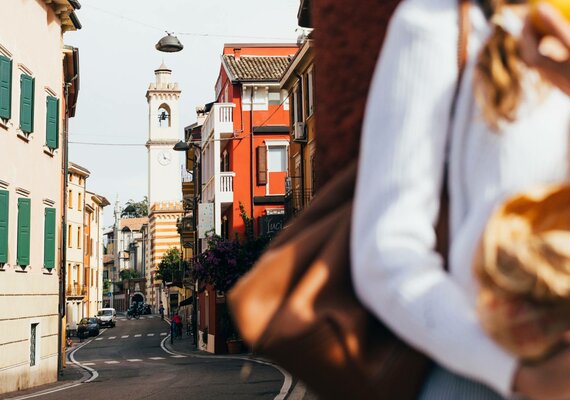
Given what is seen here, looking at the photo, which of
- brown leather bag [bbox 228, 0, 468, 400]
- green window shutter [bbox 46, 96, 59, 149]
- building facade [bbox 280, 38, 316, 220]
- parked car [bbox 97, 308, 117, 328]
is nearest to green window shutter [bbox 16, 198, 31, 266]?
green window shutter [bbox 46, 96, 59, 149]

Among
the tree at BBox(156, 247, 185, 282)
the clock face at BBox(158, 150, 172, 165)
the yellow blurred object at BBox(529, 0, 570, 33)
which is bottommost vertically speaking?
the yellow blurred object at BBox(529, 0, 570, 33)

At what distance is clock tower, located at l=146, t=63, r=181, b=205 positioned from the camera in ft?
361

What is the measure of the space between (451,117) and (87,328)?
221ft

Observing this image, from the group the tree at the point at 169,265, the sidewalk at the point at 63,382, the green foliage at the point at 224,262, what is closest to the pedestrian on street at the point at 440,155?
the sidewalk at the point at 63,382

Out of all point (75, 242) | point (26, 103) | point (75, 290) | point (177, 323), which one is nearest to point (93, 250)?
A: point (75, 290)

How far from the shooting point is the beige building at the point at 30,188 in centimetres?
2355

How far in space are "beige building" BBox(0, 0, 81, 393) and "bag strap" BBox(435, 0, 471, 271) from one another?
881 inches

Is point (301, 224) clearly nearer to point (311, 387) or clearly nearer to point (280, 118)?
point (311, 387)

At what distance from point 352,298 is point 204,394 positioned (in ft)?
65.4

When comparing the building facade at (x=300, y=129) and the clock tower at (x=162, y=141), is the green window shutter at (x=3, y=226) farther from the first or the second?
the clock tower at (x=162, y=141)

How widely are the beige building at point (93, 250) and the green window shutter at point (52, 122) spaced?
5572 centimetres

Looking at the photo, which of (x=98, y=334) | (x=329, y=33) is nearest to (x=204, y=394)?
(x=329, y=33)

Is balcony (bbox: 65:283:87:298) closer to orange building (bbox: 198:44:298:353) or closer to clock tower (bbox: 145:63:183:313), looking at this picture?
clock tower (bbox: 145:63:183:313)

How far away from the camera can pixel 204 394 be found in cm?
2052
